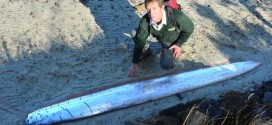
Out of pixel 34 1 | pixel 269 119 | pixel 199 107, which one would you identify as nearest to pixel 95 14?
pixel 34 1

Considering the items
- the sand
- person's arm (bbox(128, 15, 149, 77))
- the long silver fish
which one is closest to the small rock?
the sand

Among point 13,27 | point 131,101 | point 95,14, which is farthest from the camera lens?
point 95,14

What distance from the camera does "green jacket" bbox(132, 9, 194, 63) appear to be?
18.1 feet

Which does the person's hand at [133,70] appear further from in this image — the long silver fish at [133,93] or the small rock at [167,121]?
the small rock at [167,121]

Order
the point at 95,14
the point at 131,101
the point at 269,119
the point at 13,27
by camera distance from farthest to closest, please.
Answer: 1. the point at 95,14
2. the point at 13,27
3. the point at 131,101
4. the point at 269,119

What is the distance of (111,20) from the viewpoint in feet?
22.7

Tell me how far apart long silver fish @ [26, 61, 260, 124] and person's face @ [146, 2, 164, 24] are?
75cm

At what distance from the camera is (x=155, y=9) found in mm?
5230

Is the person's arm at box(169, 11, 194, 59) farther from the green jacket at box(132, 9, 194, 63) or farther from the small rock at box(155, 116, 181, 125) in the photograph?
the small rock at box(155, 116, 181, 125)

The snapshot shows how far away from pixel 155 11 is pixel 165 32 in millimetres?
497

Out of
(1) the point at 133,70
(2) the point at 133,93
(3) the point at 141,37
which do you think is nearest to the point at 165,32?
(3) the point at 141,37

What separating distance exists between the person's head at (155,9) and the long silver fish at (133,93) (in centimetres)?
78

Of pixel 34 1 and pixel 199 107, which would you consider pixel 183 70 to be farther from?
pixel 34 1

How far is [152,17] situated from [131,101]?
1009 millimetres
